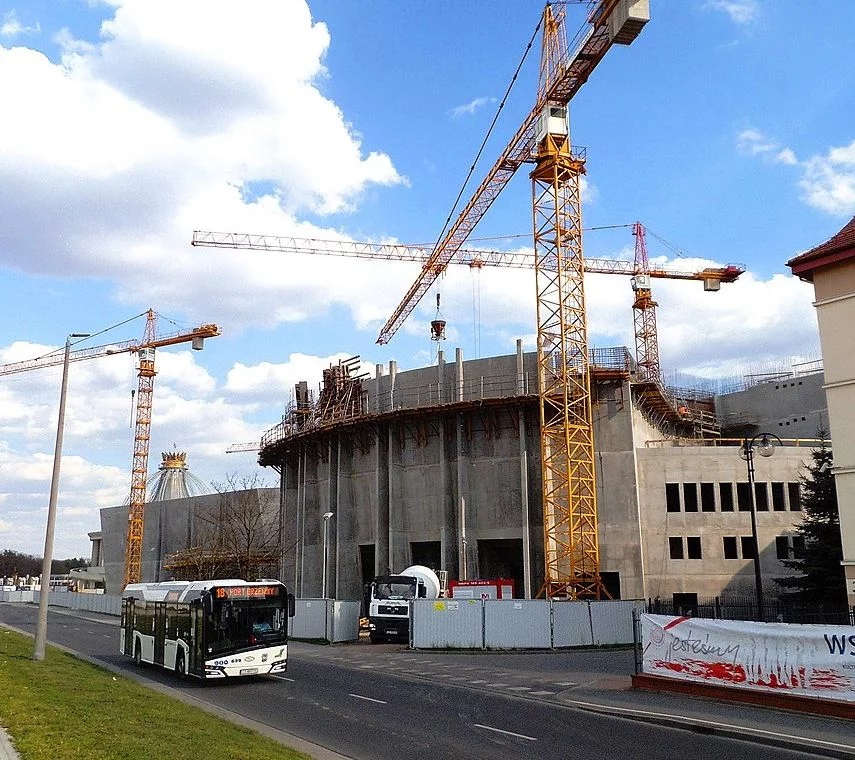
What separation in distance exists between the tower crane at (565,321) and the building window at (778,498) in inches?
477

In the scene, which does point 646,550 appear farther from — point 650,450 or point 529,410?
point 529,410

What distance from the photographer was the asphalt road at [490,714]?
1438 centimetres

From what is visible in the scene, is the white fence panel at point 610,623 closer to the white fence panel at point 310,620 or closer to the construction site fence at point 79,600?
the white fence panel at point 310,620

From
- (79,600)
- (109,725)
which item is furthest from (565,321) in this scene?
(79,600)

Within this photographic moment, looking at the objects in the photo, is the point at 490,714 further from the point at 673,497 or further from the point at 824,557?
the point at 673,497

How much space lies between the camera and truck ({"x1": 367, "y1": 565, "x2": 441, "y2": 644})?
39.7 metres

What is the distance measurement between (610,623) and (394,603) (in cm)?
1005

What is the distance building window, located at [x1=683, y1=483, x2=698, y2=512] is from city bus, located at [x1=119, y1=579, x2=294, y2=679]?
3302 centimetres

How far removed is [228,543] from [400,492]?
2438 centimetres

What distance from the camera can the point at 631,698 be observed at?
20078 mm

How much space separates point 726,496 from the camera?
52.1m

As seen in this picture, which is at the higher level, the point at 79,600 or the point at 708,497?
the point at 708,497

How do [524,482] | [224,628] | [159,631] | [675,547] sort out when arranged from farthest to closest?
1. [524,482]
2. [675,547]
3. [159,631]
4. [224,628]

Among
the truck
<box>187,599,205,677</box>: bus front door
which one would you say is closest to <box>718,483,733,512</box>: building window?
the truck
